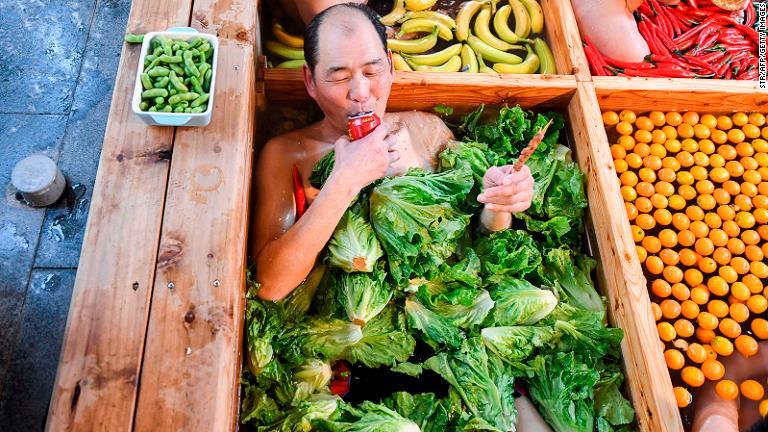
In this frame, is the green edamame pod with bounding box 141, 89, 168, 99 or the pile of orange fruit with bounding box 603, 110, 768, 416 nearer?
the green edamame pod with bounding box 141, 89, 168, 99

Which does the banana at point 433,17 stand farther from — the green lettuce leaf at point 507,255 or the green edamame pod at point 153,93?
the green edamame pod at point 153,93

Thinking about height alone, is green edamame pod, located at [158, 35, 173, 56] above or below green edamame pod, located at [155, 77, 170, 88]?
above

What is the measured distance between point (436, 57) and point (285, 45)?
3.75 ft

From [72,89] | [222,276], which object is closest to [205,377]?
[222,276]

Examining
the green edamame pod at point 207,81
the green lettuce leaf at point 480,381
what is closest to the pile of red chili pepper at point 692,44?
the green lettuce leaf at point 480,381

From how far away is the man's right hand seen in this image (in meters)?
2.49

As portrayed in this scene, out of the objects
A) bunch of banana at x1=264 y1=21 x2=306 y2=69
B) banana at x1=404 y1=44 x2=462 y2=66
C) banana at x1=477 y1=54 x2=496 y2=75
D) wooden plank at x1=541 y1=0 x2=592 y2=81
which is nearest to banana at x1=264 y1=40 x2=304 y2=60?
bunch of banana at x1=264 y1=21 x2=306 y2=69

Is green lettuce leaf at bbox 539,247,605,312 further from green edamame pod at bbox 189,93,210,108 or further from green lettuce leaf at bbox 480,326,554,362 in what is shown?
green edamame pod at bbox 189,93,210,108

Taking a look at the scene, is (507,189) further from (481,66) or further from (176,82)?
(481,66)

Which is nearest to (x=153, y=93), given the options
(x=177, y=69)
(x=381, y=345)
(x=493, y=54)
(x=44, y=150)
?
(x=177, y=69)

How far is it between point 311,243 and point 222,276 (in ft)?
1.61

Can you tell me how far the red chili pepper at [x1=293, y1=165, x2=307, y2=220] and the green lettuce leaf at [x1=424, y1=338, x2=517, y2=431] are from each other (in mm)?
1012

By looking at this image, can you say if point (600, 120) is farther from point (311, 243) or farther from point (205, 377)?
point (205, 377)

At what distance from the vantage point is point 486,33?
4.33m
